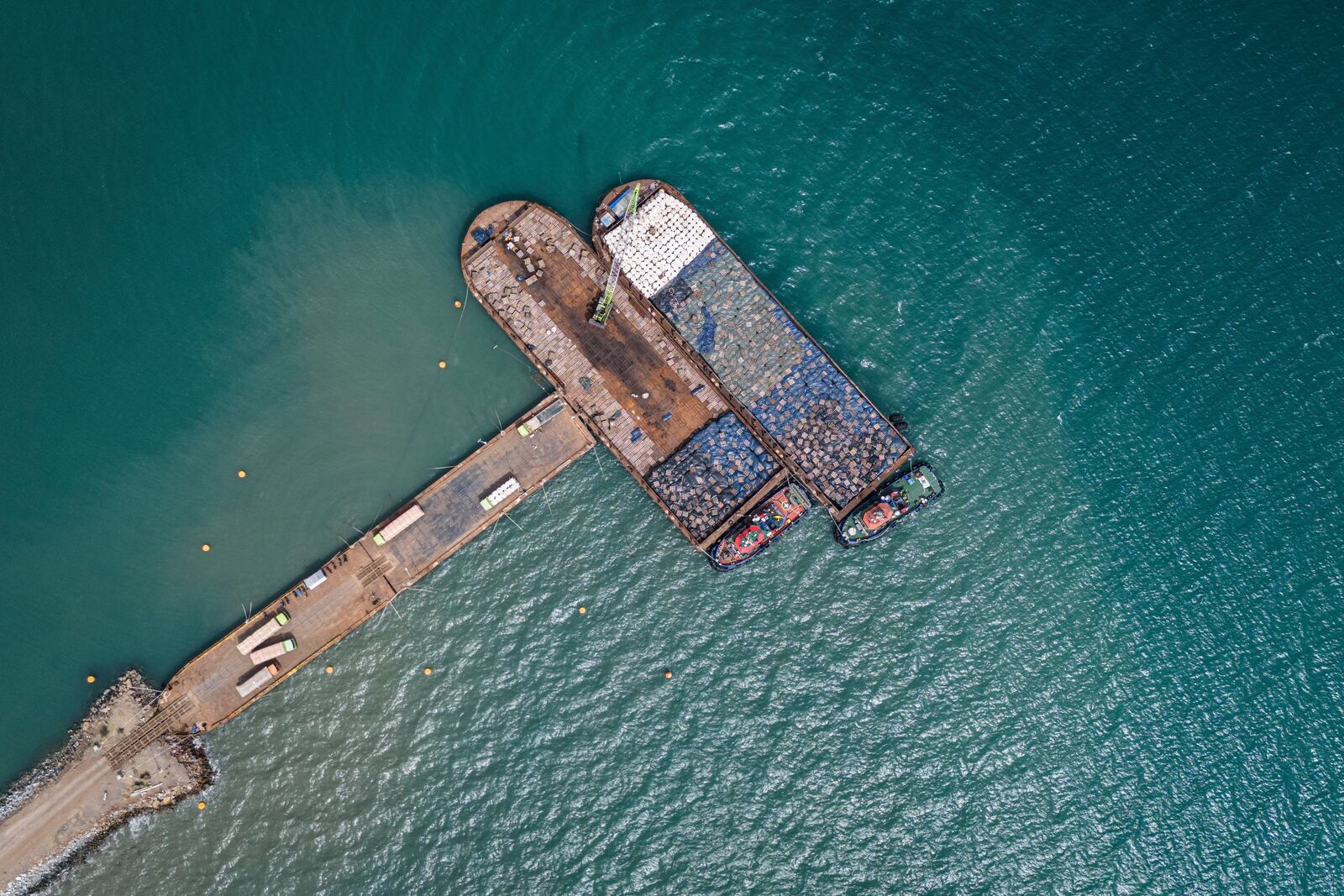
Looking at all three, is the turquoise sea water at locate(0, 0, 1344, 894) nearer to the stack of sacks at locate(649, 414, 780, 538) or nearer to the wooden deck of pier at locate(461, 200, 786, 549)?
the wooden deck of pier at locate(461, 200, 786, 549)

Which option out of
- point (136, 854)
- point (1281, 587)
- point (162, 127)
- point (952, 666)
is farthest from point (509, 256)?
point (1281, 587)

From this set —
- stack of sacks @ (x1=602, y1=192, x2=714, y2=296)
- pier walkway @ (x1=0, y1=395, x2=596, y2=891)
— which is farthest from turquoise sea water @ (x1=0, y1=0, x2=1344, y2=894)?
stack of sacks @ (x1=602, y1=192, x2=714, y2=296)

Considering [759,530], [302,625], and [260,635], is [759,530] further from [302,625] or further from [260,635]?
[260,635]

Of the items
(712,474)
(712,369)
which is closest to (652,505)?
(712,474)

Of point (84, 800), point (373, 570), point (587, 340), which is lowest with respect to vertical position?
point (373, 570)

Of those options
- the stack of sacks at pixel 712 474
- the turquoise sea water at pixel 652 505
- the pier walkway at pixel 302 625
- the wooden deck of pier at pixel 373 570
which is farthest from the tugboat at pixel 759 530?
the pier walkway at pixel 302 625

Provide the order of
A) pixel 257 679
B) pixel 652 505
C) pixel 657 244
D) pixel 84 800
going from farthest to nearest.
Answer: pixel 652 505 → pixel 657 244 → pixel 84 800 → pixel 257 679
